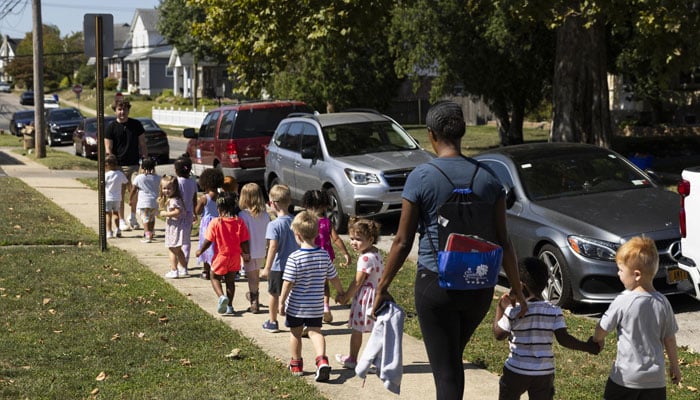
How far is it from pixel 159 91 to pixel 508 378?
312ft

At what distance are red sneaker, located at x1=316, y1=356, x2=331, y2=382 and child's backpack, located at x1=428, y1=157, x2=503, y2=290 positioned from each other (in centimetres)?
213

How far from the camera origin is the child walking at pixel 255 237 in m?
9.20

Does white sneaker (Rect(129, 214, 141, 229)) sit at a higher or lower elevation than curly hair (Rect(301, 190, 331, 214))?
lower

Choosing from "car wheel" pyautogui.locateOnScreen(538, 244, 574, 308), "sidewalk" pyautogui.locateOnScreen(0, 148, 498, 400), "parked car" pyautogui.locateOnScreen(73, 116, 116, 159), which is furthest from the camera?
"parked car" pyautogui.locateOnScreen(73, 116, 116, 159)

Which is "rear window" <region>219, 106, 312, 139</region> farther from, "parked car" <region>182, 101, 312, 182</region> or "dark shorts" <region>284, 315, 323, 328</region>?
"dark shorts" <region>284, 315, 323, 328</region>

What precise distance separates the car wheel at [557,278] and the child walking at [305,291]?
10.5 ft

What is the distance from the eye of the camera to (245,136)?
19516 mm

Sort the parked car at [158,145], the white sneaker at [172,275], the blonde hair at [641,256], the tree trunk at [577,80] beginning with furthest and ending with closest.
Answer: the parked car at [158,145] → the tree trunk at [577,80] → the white sneaker at [172,275] → the blonde hair at [641,256]

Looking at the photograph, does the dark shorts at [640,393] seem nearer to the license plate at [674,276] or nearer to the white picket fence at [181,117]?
the license plate at [674,276]

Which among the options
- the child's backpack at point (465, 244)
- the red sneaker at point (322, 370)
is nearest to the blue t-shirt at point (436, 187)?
the child's backpack at point (465, 244)

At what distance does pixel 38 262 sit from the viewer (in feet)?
39.3

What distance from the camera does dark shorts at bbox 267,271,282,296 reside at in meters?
8.16

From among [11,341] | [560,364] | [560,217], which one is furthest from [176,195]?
[560,364]

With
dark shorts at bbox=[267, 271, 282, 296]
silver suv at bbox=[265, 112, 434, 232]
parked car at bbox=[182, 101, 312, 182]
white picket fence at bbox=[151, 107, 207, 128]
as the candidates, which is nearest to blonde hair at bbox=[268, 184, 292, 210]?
dark shorts at bbox=[267, 271, 282, 296]
